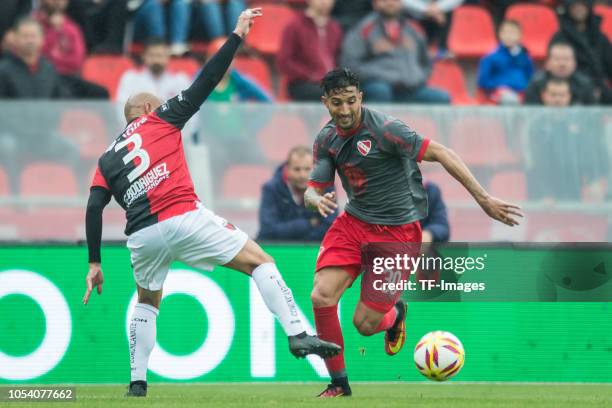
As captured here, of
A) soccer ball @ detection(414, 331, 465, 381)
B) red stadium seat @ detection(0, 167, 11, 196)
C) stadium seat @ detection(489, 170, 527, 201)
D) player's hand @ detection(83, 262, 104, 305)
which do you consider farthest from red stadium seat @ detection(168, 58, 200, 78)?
soccer ball @ detection(414, 331, 465, 381)

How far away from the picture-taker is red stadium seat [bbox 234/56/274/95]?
1395cm

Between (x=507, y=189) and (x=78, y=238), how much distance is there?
3894 mm

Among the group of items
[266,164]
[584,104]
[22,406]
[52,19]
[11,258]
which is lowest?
[22,406]

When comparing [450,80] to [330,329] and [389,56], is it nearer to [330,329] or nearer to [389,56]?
[389,56]

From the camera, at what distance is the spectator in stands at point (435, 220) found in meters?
10.8

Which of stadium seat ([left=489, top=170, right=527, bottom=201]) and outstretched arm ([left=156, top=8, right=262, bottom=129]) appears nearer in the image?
outstretched arm ([left=156, top=8, right=262, bottom=129])

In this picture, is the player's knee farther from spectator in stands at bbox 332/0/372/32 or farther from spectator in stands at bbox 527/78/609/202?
spectator in stands at bbox 332/0/372/32

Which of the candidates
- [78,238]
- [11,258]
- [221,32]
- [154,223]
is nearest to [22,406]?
[154,223]

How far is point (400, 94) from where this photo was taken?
13406 millimetres

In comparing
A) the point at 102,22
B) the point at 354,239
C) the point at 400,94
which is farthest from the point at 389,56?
the point at 354,239

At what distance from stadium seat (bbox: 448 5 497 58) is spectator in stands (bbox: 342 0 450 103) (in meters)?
2.08

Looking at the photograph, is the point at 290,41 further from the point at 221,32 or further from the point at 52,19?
the point at 52,19

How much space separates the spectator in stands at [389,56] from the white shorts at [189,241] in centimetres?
553

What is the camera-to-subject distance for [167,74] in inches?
499
